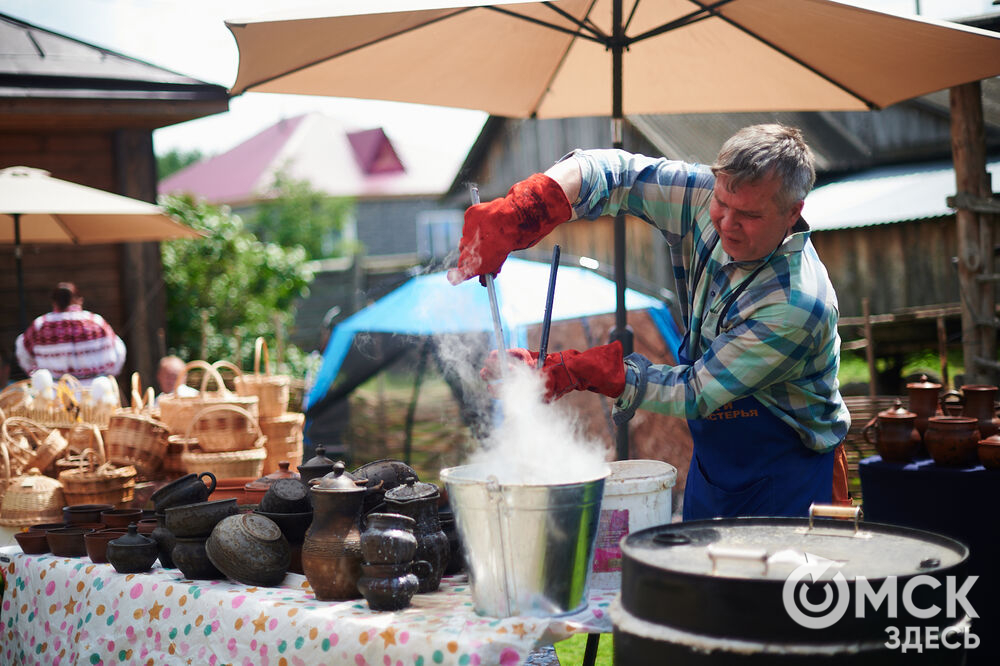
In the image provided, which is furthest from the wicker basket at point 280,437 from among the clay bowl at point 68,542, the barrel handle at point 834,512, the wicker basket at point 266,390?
the barrel handle at point 834,512

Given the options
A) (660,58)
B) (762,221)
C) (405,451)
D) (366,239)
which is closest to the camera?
(762,221)

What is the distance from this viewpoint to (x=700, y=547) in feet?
6.00

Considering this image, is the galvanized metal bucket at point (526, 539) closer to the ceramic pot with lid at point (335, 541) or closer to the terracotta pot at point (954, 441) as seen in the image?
the ceramic pot with lid at point (335, 541)

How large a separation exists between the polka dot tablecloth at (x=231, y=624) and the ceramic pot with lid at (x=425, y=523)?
5 cm

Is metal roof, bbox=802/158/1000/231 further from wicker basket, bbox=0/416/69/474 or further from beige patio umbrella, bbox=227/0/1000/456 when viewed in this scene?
wicker basket, bbox=0/416/69/474

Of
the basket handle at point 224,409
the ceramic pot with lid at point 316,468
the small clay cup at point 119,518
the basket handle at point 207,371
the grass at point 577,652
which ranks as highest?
the basket handle at point 207,371

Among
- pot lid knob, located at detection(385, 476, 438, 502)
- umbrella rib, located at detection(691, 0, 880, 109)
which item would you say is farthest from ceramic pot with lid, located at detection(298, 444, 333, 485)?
umbrella rib, located at detection(691, 0, 880, 109)

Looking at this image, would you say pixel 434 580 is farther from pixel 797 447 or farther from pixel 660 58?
pixel 660 58

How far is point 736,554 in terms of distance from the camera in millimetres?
1629

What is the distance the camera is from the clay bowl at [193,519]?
2.55m

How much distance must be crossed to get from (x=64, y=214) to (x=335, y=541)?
6302 millimetres

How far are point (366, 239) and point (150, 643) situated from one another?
1123 inches

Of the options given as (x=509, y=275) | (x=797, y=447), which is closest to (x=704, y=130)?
(x=509, y=275)

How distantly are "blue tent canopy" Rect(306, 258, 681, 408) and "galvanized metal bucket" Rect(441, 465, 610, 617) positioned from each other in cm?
427
